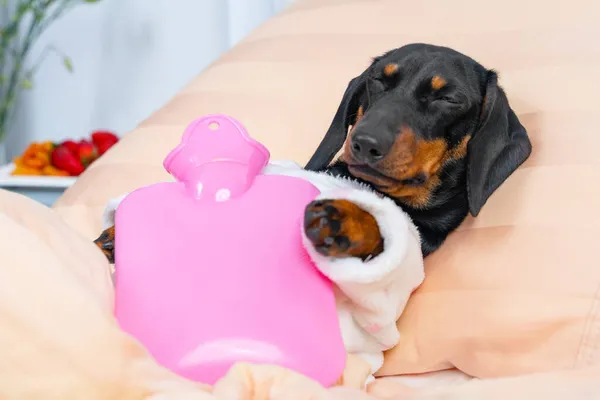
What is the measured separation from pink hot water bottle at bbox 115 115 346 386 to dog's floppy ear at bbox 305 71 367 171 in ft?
0.66

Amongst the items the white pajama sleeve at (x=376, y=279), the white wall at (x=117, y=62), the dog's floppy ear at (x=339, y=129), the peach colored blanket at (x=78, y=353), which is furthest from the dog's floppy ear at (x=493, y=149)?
the white wall at (x=117, y=62)

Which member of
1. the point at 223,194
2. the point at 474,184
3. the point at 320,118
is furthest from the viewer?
the point at 320,118

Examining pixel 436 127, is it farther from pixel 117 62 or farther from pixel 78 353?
pixel 117 62

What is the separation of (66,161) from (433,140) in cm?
165

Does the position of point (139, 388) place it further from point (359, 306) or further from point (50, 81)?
point (50, 81)

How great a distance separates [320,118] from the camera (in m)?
1.47

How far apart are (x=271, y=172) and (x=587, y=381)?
57 cm

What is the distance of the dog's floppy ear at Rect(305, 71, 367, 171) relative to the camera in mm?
1276

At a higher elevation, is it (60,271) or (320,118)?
(60,271)

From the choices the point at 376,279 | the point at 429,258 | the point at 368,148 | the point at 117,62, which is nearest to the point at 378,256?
the point at 376,279

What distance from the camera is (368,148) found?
1.05 m

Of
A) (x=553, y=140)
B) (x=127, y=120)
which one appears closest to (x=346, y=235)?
(x=553, y=140)

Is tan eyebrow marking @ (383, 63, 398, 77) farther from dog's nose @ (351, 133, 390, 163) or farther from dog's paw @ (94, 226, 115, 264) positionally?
dog's paw @ (94, 226, 115, 264)

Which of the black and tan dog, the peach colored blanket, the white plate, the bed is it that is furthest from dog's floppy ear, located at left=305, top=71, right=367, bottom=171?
the white plate
